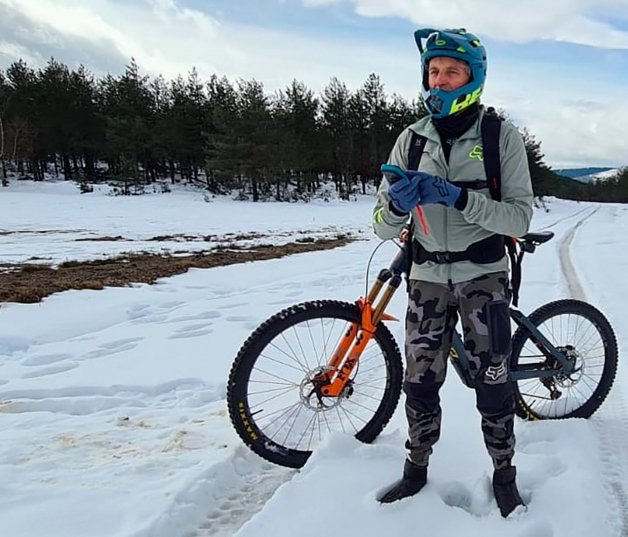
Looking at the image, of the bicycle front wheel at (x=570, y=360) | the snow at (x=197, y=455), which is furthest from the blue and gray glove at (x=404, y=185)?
the bicycle front wheel at (x=570, y=360)

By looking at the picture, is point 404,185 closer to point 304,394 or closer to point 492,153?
point 492,153

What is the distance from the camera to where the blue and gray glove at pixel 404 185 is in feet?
6.96

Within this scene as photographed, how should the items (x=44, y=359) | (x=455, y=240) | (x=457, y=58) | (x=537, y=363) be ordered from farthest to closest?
(x=44, y=359) < (x=537, y=363) < (x=455, y=240) < (x=457, y=58)

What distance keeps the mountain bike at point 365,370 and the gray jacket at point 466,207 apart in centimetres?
28

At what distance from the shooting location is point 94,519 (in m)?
2.37

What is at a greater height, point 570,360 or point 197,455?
point 570,360

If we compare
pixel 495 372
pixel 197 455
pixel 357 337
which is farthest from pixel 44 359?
pixel 495 372

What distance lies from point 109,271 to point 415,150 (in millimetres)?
7273

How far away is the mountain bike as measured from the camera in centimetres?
280

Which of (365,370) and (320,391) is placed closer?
(320,391)

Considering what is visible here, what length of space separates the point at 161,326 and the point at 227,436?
269cm

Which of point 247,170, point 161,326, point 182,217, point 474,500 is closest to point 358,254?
point 161,326

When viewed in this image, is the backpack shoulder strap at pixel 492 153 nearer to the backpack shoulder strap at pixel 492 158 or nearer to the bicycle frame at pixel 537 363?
the backpack shoulder strap at pixel 492 158

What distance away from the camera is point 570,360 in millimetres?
3354
